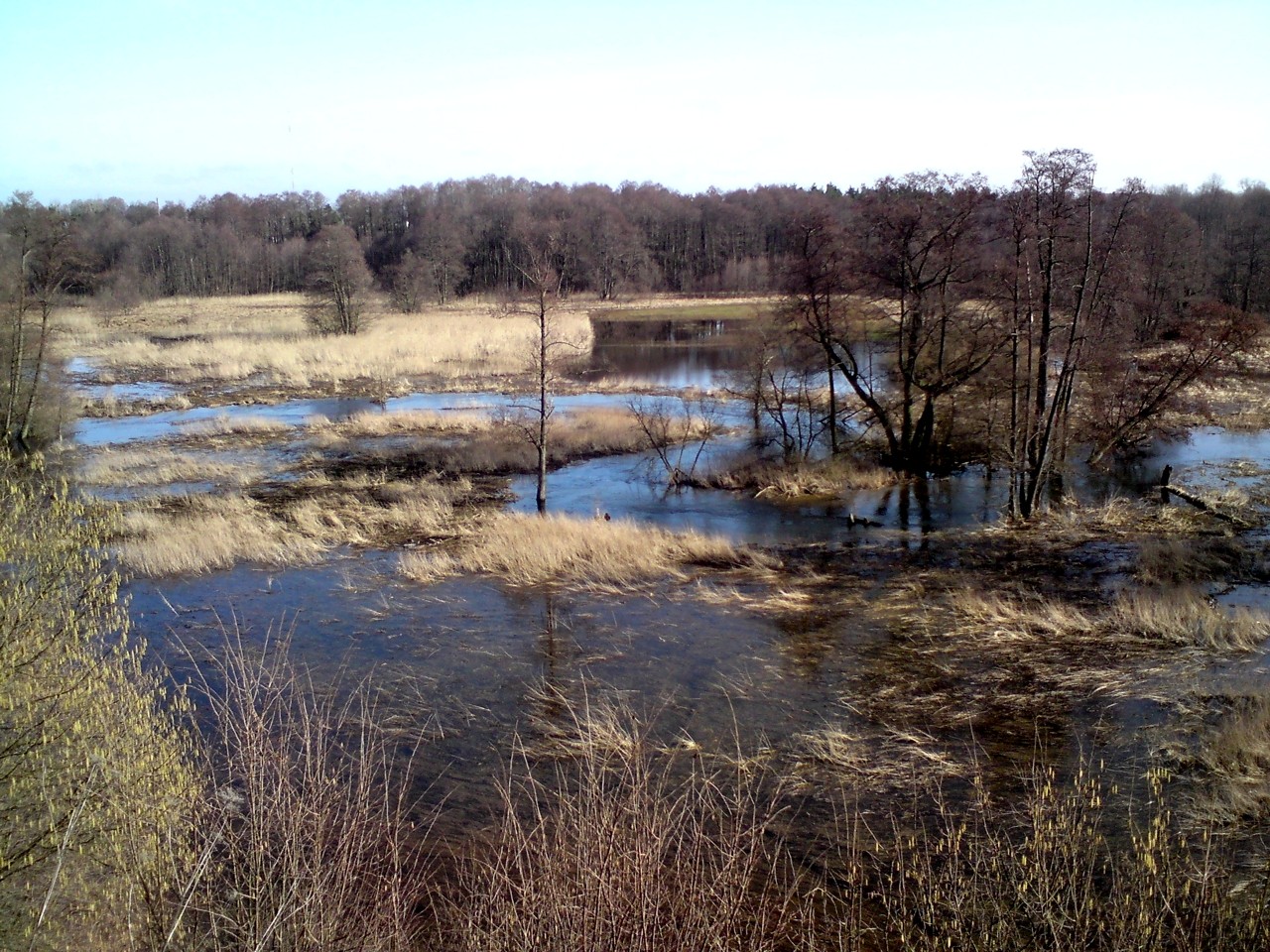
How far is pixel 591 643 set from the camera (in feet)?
41.0

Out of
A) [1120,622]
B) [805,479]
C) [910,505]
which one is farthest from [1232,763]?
[805,479]

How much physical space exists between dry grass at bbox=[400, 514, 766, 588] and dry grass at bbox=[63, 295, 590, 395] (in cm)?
1946

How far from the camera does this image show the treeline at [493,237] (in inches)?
2324

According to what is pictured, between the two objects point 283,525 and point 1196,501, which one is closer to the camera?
point 283,525

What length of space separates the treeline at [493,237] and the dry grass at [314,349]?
4.63 metres

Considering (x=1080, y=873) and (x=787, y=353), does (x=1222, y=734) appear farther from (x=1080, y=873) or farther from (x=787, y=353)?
(x=787, y=353)

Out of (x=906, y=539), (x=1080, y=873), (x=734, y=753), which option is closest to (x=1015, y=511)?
(x=906, y=539)

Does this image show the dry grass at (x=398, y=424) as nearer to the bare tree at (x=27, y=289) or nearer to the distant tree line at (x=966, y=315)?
the distant tree line at (x=966, y=315)

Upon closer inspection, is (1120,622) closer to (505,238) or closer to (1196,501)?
(1196,501)

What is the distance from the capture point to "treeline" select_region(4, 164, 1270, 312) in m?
59.0

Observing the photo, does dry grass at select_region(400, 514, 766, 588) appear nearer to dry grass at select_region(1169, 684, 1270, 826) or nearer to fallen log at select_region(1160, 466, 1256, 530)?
dry grass at select_region(1169, 684, 1270, 826)

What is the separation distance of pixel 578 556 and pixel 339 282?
36.0 m

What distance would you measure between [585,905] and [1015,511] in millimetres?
16934

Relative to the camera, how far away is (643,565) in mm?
15781
